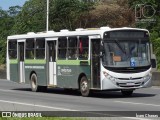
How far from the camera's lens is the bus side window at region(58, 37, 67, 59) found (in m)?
25.0

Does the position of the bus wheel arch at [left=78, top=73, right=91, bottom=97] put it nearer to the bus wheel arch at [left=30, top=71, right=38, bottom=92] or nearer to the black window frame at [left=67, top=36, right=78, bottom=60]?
the black window frame at [left=67, top=36, right=78, bottom=60]

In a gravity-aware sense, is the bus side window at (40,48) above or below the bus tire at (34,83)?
above

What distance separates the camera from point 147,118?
14.5 metres

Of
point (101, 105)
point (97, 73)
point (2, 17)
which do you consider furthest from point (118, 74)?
point (2, 17)

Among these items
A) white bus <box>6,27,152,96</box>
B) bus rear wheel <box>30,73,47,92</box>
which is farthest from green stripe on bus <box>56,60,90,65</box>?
bus rear wheel <box>30,73,47,92</box>

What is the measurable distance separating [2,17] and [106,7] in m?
23.9

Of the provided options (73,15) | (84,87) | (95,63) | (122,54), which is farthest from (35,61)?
(73,15)

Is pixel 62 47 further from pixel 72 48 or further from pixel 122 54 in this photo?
pixel 122 54

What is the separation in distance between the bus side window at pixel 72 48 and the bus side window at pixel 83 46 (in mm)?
390

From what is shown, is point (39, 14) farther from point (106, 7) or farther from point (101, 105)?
point (101, 105)

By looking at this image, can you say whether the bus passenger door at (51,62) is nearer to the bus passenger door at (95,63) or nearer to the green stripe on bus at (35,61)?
the green stripe on bus at (35,61)

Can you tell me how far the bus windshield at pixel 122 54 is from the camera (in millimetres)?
22438

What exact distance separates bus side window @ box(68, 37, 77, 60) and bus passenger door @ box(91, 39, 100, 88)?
1331mm

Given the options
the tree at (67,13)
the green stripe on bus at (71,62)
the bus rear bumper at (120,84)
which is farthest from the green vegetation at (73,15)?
the bus rear bumper at (120,84)
